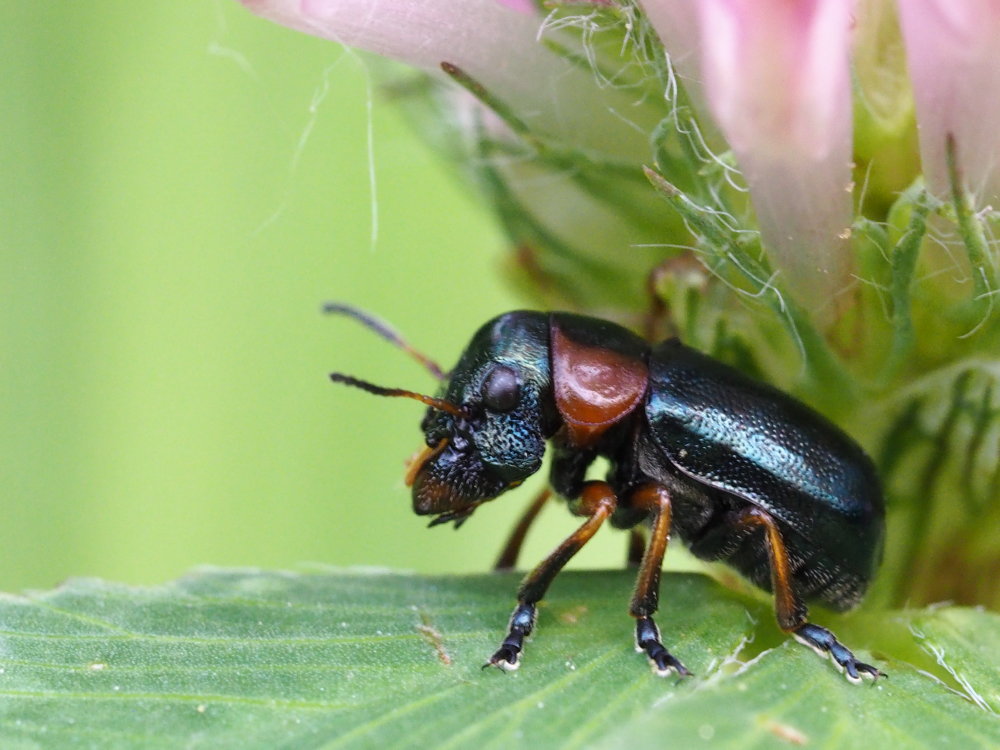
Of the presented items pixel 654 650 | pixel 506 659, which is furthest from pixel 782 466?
pixel 506 659

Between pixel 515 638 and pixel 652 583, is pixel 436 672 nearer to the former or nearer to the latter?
pixel 515 638

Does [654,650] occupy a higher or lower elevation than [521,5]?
lower

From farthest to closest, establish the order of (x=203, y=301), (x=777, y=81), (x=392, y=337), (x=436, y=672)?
(x=203, y=301) → (x=392, y=337) → (x=436, y=672) → (x=777, y=81)

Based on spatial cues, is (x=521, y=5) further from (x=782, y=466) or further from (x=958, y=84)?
(x=782, y=466)

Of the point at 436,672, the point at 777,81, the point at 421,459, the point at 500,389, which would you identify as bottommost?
the point at 436,672

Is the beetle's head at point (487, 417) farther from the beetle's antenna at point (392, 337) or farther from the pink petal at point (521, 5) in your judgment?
the pink petal at point (521, 5)

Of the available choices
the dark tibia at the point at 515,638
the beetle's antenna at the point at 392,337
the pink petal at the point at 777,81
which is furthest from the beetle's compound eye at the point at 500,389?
the pink petal at the point at 777,81

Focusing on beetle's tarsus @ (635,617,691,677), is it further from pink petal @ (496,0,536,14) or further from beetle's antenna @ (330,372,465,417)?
pink petal @ (496,0,536,14)

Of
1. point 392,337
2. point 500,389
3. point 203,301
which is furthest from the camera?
point 203,301

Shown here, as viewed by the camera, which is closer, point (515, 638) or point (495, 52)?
point (515, 638)
